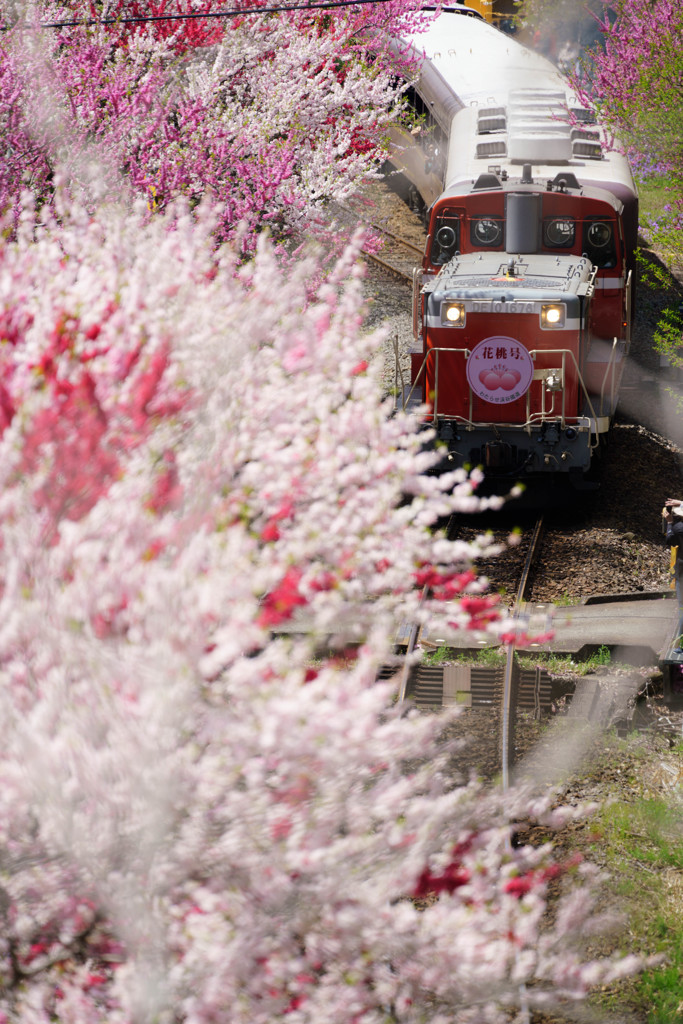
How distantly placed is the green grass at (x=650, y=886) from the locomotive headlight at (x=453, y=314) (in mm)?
6828

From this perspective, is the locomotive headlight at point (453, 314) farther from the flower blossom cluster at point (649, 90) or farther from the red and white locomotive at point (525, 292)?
the flower blossom cluster at point (649, 90)

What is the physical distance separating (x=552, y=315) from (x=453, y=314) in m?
1.17

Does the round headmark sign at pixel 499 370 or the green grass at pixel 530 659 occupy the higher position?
the round headmark sign at pixel 499 370

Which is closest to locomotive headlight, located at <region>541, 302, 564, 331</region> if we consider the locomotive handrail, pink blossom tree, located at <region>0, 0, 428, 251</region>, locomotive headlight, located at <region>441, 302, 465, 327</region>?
the locomotive handrail

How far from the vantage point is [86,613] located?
10.0 ft

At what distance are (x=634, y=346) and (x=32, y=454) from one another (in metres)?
17.9

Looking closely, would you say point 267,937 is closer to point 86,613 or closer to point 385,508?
point 86,613

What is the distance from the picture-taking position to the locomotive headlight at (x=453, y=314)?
12570mm

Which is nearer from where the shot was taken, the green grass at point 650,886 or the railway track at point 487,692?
the green grass at point 650,886

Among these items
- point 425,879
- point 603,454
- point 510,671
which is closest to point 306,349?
point 425,879

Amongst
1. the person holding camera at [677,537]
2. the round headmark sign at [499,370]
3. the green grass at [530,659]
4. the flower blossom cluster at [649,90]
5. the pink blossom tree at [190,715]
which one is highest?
the flower blossom cluster at [649,90]

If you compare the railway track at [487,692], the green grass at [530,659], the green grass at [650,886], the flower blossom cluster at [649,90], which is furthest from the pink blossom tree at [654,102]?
the green grass at [650,886]

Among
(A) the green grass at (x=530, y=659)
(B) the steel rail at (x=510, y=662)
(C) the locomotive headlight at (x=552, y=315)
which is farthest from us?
(C) the locomotive headlight at (x=552, y=315)

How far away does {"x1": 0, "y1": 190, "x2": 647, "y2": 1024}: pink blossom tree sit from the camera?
3.08 metres
